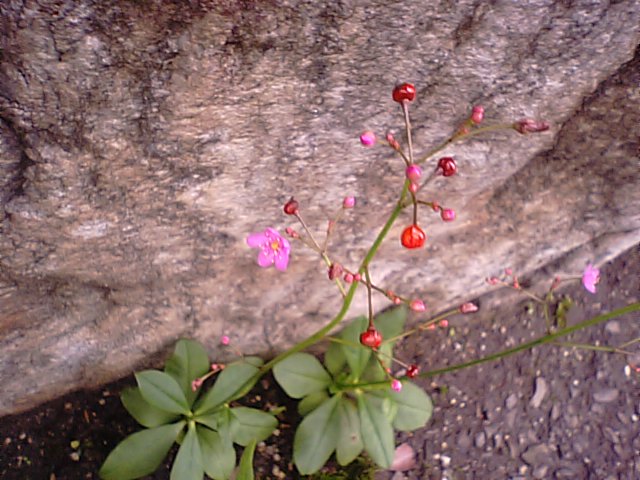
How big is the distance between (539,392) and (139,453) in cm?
134

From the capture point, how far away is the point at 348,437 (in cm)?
178

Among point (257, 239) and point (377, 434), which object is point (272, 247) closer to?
point (257, 239)

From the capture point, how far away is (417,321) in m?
2.12

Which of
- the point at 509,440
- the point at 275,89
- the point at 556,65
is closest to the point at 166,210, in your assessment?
the point at 275,89

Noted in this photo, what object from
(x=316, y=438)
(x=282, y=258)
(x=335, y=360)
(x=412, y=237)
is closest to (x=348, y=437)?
(x=316, y=438)

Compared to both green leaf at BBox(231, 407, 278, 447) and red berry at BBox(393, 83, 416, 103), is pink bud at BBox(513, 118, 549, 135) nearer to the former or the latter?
red berry at BBox(393, 83, 416, 103)

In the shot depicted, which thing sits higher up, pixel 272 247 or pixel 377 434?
pixel 272 247

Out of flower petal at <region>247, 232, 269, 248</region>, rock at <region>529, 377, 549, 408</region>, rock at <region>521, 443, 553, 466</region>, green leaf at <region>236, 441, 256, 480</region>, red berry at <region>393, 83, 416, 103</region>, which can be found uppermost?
red berry at <region>393, 83, 416, 103</region>

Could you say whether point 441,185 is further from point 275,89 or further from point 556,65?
point 275,89

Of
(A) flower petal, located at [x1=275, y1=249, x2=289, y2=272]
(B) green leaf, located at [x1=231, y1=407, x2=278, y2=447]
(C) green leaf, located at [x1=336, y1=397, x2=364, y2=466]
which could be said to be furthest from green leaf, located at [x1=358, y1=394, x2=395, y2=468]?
(A) flower petal, located at [x1=275, y1=249, x2=289, y2=272]

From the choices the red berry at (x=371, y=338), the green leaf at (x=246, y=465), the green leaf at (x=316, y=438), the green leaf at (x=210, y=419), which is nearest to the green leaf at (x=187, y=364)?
the green leaf at (x=210, y=419)

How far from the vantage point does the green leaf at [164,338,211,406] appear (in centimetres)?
171

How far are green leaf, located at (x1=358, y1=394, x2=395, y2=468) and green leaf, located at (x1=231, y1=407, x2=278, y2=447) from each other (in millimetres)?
243

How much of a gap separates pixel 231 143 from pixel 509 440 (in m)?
1.44
